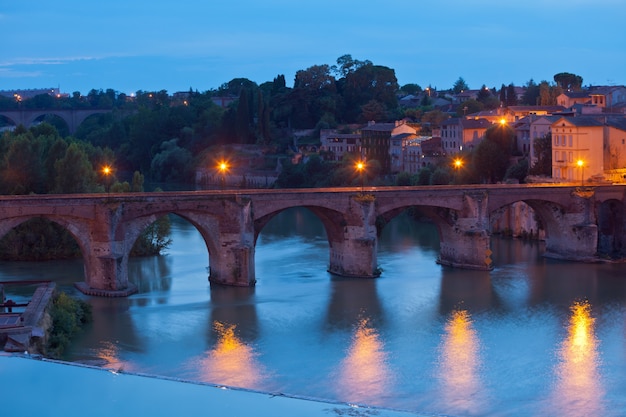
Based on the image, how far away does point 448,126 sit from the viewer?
6875 centimetres

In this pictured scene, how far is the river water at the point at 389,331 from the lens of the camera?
26.4 m

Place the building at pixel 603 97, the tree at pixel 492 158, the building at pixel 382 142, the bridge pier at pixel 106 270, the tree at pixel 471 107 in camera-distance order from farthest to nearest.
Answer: the tree at pixel 471 107 → the building at pixel 382 142 → the building at pixel 603 97 → the tree at pixel 492 158 → the bridge pier at pixel 106 270

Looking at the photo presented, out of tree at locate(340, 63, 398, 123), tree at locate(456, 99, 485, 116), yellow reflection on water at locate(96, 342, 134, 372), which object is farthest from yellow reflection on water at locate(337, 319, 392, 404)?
tree at locate(340, 63, 398, 123)

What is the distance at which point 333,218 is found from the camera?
40.5 meters

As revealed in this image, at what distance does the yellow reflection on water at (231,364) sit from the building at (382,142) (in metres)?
43.6

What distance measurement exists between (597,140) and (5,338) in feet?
102

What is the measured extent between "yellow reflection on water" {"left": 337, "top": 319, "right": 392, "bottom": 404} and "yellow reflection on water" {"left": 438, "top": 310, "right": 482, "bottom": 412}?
57.2 inches

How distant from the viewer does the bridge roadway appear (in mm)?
36969

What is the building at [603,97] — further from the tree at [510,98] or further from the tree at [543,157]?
the tree at [510,98]

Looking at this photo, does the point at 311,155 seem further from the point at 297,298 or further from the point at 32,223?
the point at 297,298

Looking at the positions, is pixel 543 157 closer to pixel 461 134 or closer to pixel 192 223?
pixel 461 134

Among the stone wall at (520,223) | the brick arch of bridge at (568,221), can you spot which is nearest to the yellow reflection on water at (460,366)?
the brick arch of bridge at (568,221)

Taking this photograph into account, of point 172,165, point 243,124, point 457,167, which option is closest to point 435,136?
point 457,167

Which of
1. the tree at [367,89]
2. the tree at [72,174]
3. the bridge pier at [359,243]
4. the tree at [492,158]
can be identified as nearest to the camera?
the bridge pier at [359,243]
